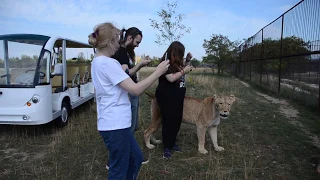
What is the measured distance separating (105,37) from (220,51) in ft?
76.0

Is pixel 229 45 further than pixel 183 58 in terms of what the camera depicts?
Yes

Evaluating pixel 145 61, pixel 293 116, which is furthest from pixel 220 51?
pixel 145 61

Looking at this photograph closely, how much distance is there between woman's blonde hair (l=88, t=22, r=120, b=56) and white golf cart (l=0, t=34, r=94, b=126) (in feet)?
10.9

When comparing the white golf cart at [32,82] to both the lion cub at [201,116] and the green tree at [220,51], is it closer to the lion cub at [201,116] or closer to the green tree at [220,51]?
the lion cub at [201,116]

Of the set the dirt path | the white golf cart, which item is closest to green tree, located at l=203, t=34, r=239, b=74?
the dirt path

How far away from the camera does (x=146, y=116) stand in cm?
662

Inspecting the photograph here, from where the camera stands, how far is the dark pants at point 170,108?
3684 millimetres

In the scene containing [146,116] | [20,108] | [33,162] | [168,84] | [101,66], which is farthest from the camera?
[146,116]

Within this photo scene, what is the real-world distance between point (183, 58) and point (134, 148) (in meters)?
1.74

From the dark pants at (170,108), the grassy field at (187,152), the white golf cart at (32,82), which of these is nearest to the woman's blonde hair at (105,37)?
the dark pants at (170,108)

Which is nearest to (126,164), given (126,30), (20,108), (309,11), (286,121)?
(126,30)

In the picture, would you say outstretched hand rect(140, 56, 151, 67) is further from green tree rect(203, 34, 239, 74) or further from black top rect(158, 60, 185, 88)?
green tree rect(203, 34, 239, 74)

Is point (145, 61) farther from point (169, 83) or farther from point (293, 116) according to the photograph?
point (293, 116)

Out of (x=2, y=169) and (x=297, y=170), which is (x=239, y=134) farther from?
(x=2, y=169)
